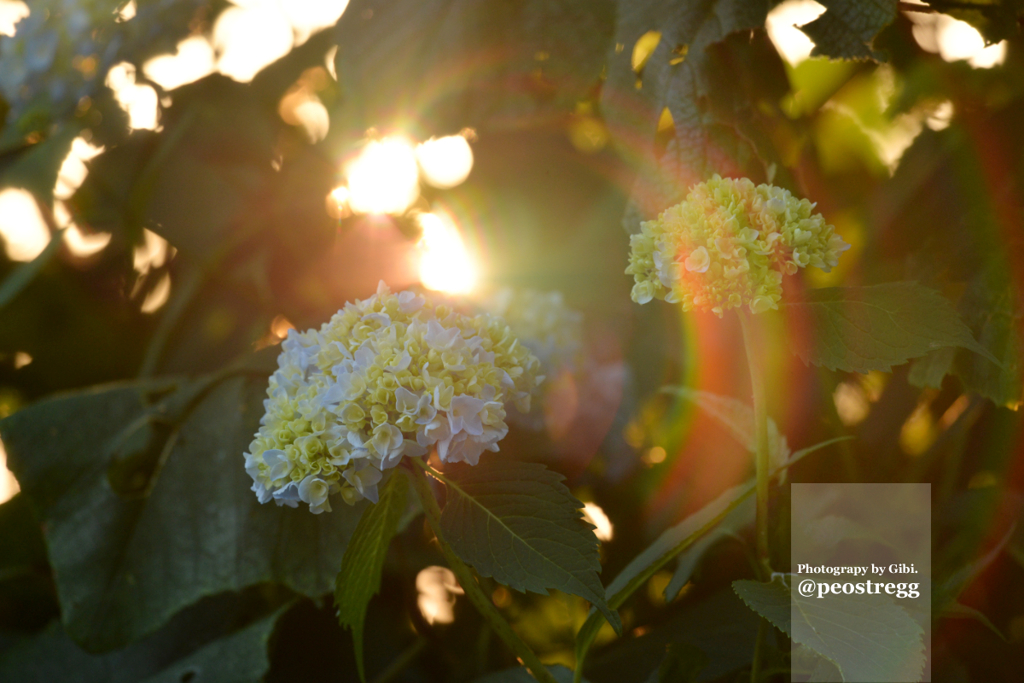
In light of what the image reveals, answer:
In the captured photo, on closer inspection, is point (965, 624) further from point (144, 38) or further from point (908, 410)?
point (144, 38)

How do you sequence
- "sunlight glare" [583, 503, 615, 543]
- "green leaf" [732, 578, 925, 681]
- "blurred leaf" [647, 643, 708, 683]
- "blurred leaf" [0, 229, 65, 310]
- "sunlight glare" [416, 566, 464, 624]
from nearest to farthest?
1. "green leaf" [732, 578, 925, 681]
2. "blurred leaf" [647, 643, 708, 683]
3. "sunlight glare" [583, 503, 615, 543]
4. "sunlight glare" [416, 566, 464, 624]
5. "blurred leaf" [0, 229, 65, 310]

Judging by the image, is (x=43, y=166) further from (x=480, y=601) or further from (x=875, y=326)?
(x=875, y=326)

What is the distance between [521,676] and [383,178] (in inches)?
21.4

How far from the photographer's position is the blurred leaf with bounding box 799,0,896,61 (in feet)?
1.46

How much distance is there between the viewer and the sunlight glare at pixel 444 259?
705 mm

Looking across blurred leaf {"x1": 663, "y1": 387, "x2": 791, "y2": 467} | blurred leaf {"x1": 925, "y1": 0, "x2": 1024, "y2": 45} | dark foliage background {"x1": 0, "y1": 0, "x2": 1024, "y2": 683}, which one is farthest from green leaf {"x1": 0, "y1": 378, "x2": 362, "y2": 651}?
blurred leaf {"x1": 925, "y1": 0, "x2": 1024, "y2": 45}

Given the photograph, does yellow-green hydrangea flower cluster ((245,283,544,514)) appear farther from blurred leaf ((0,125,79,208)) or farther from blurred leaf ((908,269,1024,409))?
blurred leaf ((0,125,79,208))

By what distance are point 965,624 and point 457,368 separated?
466mm

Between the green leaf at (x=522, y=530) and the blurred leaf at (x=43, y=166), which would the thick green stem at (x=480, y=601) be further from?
the blurred leaf at (x=43, y=166)

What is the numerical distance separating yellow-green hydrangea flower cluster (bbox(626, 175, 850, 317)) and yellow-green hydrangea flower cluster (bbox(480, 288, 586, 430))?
0.36m

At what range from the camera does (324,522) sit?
623mm

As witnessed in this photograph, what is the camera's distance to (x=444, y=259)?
0.75m

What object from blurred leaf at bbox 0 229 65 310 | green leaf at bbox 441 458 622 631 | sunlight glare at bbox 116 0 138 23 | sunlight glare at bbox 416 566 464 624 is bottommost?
sunlight glare at bbox 416 566 464 624

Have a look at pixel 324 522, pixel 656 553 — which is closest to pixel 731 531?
pixel 656 553
